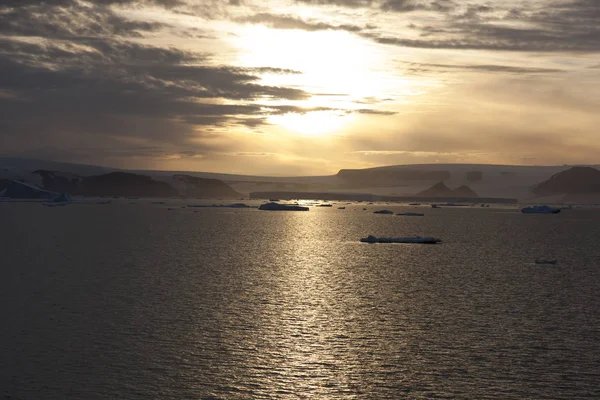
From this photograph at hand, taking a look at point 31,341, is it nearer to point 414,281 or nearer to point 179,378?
point 179,378

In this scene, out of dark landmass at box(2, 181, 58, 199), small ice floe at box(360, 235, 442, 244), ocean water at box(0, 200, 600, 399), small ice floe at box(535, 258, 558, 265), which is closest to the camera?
ocean water at box(0, 200, 600, 399)

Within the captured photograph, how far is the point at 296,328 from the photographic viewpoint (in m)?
24.6

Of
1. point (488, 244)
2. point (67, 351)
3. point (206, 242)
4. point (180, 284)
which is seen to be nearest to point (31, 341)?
point (67, 351)

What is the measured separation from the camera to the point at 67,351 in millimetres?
20531

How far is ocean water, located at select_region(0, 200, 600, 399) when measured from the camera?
17.7m

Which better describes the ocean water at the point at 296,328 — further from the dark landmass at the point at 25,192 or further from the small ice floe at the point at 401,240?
the dark landmass at the point at 25,192

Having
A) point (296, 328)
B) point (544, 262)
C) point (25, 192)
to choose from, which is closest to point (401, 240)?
point (544, 262)

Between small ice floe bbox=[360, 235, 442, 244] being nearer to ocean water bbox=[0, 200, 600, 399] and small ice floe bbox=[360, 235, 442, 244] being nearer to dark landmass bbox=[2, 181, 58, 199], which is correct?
ocean water bbox=[0, 200, 600, 399]

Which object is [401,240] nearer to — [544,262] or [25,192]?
[544,262]

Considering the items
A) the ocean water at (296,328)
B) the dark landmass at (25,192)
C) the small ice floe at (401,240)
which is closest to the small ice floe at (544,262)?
the ocean water at (296,328)

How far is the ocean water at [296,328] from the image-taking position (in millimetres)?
17719

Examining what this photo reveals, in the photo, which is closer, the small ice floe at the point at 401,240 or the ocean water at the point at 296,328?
the ocean water at the point at 296,328

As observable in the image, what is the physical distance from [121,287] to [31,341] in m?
12.6

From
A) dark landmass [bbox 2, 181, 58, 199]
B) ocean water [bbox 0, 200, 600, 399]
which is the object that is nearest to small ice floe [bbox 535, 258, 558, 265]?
ocean water [bbox 0, 200, 600, 399]
